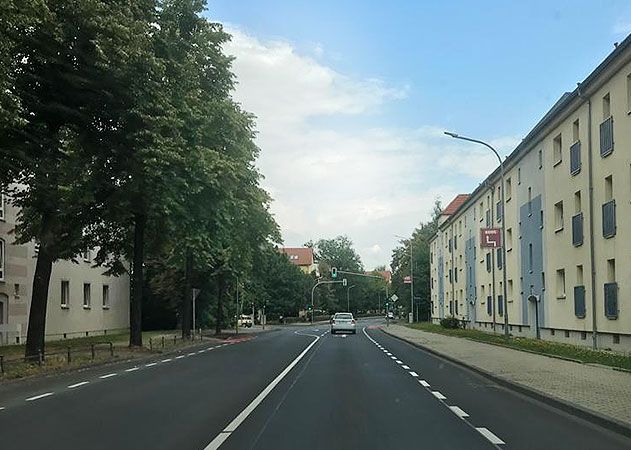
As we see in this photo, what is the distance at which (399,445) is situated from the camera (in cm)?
812

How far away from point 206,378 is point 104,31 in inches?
339

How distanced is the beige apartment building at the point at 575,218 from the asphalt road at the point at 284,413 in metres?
9.18

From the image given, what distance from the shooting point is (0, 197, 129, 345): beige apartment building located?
109 ft

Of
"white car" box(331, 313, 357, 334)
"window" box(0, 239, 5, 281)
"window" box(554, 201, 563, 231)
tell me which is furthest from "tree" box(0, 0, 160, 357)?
"white car" box(331, 313, 357, 334)

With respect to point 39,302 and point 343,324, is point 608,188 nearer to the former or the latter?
point 39,302

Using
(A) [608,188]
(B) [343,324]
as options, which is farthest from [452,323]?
(A) [608,188]

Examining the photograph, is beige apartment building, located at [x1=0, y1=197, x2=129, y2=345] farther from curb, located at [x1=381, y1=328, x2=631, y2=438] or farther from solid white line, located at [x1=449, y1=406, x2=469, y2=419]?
solid white line, located at [x1=449, y1=406, x2=469, y2=419]

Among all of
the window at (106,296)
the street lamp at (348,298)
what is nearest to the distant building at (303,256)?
the street lamp at (348,298)

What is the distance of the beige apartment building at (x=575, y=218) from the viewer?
2317 cm

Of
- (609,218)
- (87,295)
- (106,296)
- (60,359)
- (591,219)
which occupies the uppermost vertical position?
(591,219)

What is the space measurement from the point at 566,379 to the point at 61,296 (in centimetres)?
3214

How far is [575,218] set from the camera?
27750 millimetres

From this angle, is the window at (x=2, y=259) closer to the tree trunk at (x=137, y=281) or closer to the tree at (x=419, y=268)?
the tree trunk at (x=137, y=281)

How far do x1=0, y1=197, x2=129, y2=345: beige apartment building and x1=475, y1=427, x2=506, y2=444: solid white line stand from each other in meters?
24.1
